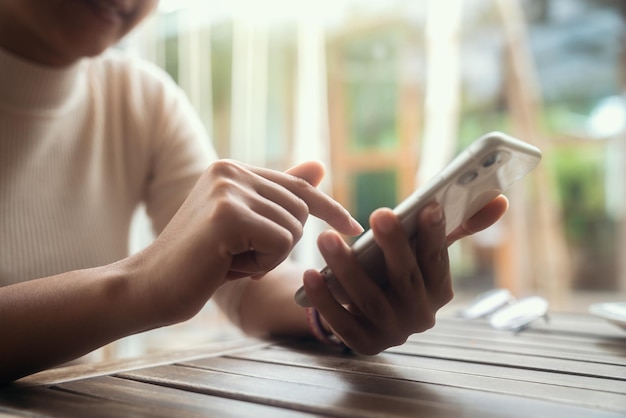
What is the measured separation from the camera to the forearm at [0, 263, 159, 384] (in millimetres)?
445

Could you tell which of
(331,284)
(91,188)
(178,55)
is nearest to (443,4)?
(178,55)

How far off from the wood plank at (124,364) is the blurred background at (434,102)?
1632mm

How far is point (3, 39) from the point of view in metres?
0.79

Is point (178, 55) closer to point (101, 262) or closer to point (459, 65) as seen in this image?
point (459, 65)

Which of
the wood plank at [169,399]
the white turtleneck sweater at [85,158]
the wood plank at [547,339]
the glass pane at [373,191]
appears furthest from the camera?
the glass pane at [373,191]

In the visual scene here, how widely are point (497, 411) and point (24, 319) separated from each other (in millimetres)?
346

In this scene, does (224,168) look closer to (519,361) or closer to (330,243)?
(330,243)

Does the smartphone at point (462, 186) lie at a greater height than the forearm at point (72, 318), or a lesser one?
greater

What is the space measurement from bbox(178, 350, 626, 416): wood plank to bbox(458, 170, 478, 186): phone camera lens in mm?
137

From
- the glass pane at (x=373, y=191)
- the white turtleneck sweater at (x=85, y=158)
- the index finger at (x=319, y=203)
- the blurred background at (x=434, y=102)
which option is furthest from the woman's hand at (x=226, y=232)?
the glass pane at (x=373, y=191)

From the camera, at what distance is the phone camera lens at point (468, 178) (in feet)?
1.29

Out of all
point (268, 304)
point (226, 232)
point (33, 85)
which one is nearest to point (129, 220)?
point (33, 85)

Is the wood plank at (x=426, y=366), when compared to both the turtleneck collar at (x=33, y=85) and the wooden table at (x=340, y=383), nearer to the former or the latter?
the wooden table at (x=340, y=383)

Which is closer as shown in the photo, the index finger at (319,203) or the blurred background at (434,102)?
the index finger at (319,203)
